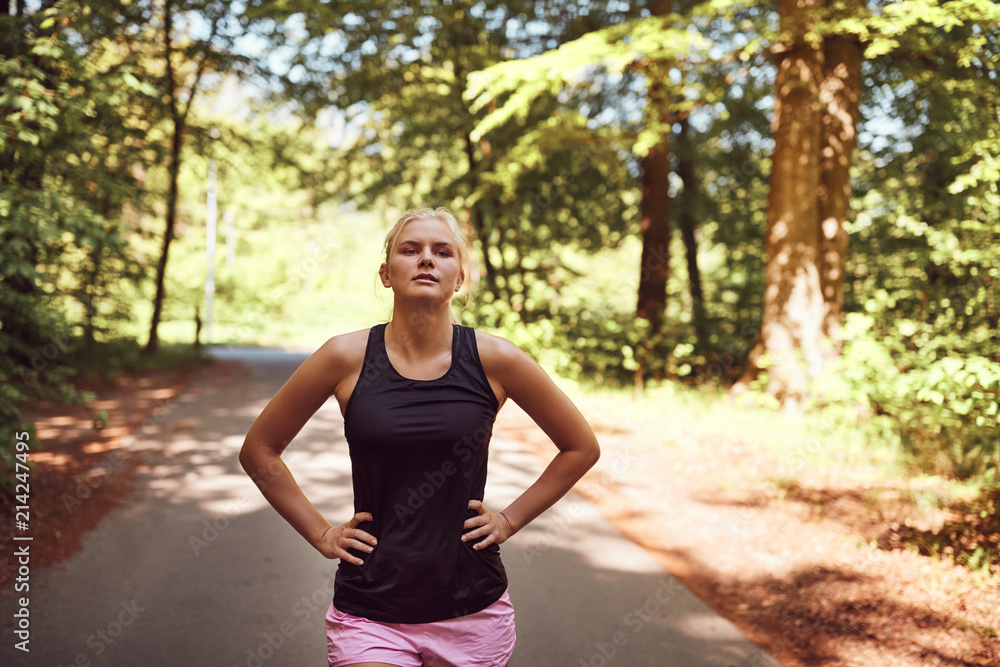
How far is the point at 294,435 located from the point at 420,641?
0.75 metres

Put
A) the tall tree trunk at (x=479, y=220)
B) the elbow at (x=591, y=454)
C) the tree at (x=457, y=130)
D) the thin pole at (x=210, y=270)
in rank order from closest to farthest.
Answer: the elbow at (x=591, y=454)
the tree at (x=457, y=130)
the tall tree trunk at (x=479, y=220)
the thin pole at (x=210, y=270)

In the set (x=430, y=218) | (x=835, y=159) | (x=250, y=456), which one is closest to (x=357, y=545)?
(x=250, y=456)

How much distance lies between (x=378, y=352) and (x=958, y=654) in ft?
13.2

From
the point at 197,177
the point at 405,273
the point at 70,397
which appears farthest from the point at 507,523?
the point at 197,177

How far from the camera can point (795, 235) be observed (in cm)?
1166

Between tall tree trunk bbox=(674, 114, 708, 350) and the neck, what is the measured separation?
53.7ft

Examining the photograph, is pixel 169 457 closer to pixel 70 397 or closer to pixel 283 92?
pixel 70 397

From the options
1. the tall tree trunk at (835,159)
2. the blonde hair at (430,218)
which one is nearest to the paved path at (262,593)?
the blonde hair at (430,218)

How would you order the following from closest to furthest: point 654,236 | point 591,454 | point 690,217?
point 591,454 → point 654,236 → point 690,217

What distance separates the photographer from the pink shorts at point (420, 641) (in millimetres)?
2178

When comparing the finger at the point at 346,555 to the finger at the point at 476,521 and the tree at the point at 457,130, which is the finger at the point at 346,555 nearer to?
the finger at the point at 476,521

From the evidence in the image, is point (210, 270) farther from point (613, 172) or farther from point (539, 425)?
point (539, 425)

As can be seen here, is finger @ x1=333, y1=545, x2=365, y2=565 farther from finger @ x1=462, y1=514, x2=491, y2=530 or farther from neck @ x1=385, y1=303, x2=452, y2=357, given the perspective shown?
neck @ x1=385, y1=303, x2=452, y2=357

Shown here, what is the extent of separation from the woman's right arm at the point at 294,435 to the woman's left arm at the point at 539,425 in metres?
0.38
